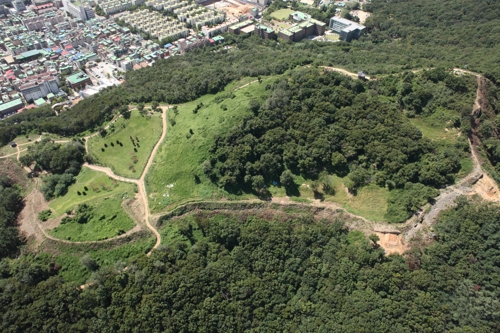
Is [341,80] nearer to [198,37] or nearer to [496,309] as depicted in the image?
[496,309]

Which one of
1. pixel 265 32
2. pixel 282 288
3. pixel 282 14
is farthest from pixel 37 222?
pixel 282 14

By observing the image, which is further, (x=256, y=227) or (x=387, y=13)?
(x=387, y=13)

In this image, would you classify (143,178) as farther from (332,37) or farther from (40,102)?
(332,37)

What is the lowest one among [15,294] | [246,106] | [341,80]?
[15,294]

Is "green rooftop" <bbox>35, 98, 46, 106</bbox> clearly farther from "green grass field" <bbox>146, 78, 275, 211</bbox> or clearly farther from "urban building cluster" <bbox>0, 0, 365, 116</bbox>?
"green grass field" <bbox>146, 78, 275, 211</bbox>

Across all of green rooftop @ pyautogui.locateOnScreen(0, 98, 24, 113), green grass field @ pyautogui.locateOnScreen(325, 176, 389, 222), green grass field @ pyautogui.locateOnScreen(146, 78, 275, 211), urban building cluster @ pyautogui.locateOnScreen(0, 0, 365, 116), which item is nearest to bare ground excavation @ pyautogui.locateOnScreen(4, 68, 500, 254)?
green grass field @ pyautogui.locateOnScreen(325, 176, 389, 222)

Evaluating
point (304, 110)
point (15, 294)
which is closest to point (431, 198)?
point (304, 110)
